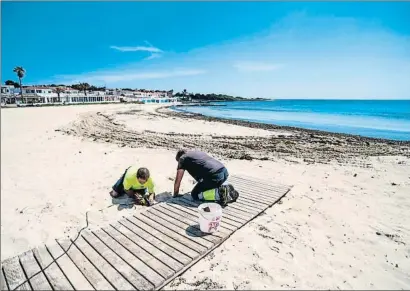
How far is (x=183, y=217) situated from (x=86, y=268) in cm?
190

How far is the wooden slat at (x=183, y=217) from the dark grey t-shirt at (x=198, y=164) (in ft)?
2.68

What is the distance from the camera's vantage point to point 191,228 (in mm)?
4570

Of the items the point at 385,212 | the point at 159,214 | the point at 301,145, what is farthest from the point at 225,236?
the point at 301,145

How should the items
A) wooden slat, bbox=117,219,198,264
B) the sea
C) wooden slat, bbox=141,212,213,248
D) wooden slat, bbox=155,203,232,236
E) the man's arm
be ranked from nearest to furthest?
1. wooden slat, bbox=117,219,198,264
2. wooden slat, bbox=141,212,213,248
3. wooden slat, bbox=155,203,232,236
4. the man's arm
5. the sea

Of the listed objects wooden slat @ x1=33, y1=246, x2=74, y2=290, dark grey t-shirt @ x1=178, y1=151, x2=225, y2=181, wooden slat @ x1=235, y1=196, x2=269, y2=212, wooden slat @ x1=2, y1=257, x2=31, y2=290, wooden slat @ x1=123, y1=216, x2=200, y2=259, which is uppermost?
dark grey t-shirt @ x1=178, y1=151, x2=225, y2=181

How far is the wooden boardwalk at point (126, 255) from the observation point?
3.28 meters

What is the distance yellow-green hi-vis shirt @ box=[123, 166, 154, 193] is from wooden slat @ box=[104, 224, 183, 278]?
1169 millimetres

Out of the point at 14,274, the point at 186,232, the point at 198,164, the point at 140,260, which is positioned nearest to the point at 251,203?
the point at 198,164

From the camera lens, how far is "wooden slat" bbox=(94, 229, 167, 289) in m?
3.38

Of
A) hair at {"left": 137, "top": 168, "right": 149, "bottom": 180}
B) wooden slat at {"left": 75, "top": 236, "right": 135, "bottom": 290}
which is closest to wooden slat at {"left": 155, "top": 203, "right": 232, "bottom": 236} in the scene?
hair at {"left": 137, "top": 168, "right": 149, "bottom": 180}

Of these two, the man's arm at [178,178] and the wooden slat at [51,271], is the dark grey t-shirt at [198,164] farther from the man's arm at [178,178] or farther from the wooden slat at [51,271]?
the wooden slat at [51,271]

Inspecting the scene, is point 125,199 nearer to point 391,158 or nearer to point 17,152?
point 17,152

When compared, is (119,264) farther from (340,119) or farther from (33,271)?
(340,119)

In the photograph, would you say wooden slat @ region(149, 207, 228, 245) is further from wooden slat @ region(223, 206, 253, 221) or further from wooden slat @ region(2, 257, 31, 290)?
wooden slat @ region(2, 257, 31, 290)
